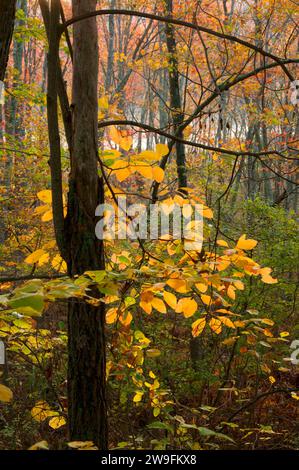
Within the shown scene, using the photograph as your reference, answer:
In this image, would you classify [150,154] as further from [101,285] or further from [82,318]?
[82,318]

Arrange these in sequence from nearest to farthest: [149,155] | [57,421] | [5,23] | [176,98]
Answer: [5,23] < [149,155] < [57,421] < [176,98]

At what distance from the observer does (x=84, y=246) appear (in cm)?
194

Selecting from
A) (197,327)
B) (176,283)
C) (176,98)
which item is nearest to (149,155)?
(176,283)

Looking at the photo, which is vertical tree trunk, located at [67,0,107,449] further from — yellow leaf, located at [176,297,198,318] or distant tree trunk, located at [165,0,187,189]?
distant tree trunk, located at [165,0,187,189]

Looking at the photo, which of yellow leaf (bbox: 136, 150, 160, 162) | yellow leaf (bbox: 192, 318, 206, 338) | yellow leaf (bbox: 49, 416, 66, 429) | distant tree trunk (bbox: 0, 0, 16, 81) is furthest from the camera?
yellow leaf (bbox: 49, 416, 66, 429)

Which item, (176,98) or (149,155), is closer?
(149,155)

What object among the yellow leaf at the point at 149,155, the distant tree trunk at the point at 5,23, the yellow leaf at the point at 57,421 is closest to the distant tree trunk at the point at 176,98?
the yellow leaf at the point at 57,421

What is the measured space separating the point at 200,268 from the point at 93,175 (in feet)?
2.32

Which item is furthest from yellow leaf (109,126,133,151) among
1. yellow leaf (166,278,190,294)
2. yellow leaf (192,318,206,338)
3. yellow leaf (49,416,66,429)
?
yellow leaf (49,416,66,429)

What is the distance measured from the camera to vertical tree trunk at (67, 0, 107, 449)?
1.92 m

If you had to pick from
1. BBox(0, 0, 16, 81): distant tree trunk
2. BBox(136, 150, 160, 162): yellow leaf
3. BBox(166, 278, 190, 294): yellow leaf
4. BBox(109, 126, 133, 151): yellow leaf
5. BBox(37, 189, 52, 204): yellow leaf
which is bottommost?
BBox(166, 278, 190, 294): yellow leaf

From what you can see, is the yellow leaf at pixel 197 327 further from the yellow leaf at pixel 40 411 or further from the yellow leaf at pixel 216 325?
the yellow leaf at pixel 40 411

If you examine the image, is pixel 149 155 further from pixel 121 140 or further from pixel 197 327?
pixel 197 327

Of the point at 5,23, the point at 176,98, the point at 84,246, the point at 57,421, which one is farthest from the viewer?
the point at 176,98
